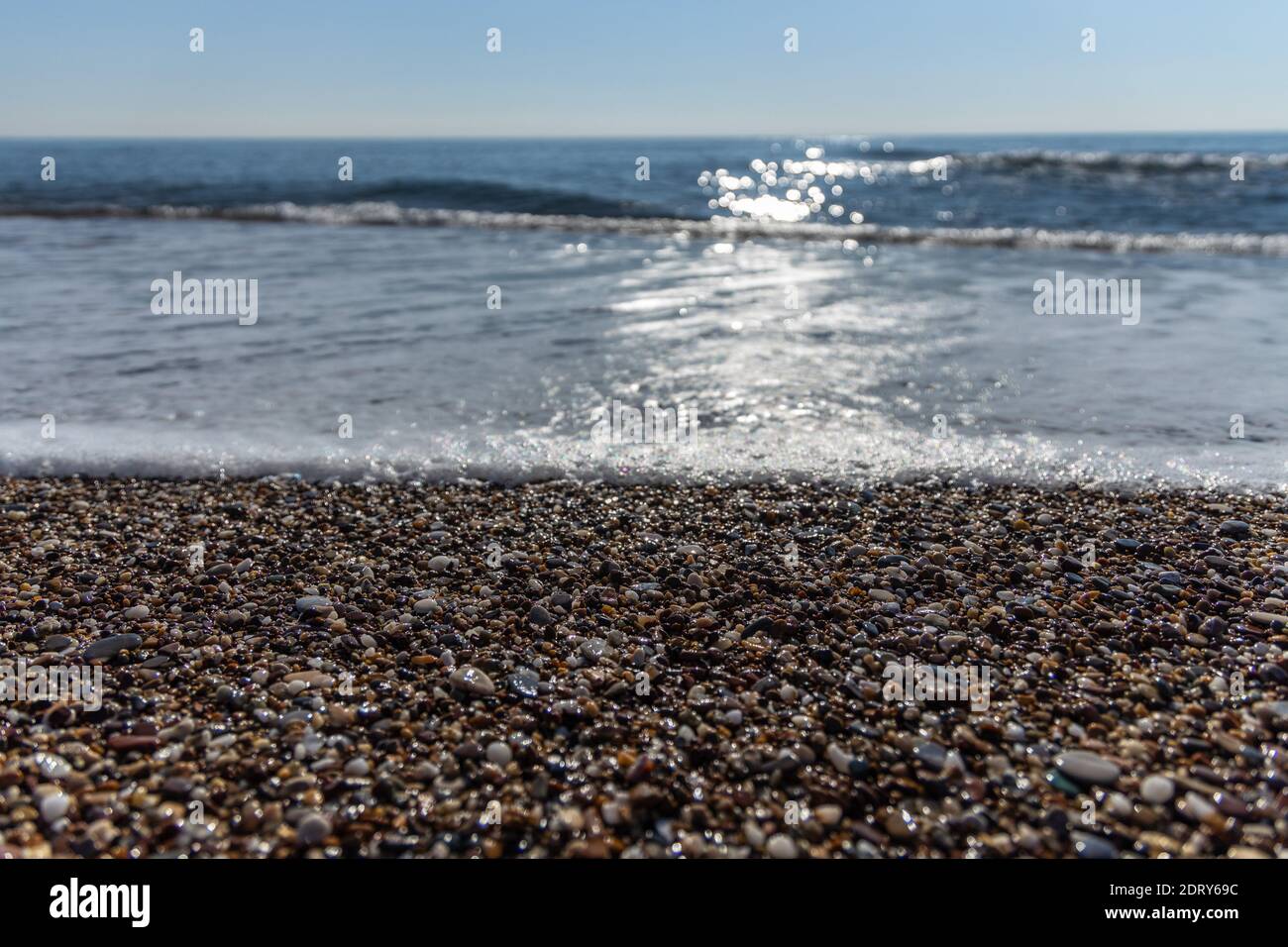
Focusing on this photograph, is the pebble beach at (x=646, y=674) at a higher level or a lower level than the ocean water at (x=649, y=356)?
lower

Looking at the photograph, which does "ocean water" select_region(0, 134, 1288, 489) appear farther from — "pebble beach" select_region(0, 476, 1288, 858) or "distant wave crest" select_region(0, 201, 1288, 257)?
"pebble beach" select_region(0, 476, 1288, 858)

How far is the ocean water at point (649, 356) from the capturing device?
557cm

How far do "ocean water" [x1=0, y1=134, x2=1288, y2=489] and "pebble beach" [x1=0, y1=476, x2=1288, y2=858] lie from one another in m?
0.67

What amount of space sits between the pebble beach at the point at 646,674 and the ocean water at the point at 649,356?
0.67 meters

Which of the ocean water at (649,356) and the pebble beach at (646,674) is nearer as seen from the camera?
the pebble beach at (646,674)

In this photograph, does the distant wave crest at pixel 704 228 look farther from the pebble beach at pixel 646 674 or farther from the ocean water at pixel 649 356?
the pebble beach at pixel 646 674

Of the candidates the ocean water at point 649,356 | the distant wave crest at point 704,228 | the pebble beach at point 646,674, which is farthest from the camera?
the distant wave crest at point 704,228

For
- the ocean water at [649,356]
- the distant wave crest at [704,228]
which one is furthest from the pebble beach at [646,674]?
the distant wave crest at [704,228]

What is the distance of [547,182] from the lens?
28.3m

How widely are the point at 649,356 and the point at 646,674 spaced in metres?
5.10

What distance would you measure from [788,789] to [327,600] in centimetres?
223

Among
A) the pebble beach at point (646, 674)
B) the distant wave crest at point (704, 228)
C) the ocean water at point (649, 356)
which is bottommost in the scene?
the pebble beach at point (646, 674)

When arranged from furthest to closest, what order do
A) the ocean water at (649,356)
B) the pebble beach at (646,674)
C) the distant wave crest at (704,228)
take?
the distant wave crest at (704,228)
the ocean water at (649,356)
the pebble beach at (646,674)

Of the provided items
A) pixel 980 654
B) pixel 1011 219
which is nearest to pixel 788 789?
pixel 980 654
